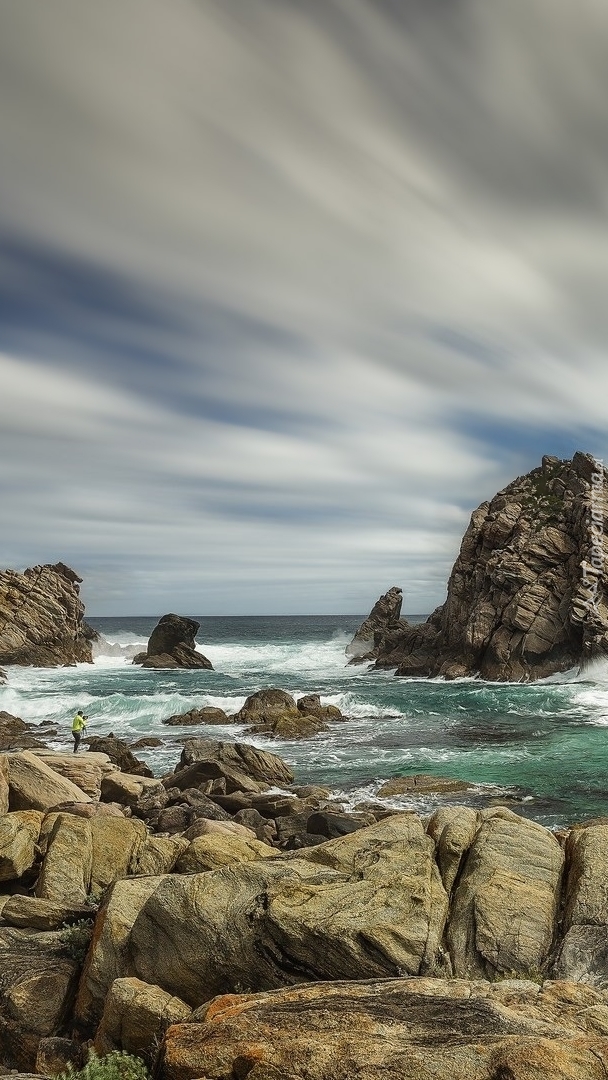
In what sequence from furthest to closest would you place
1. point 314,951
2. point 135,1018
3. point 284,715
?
point 284,715
point 314,951
point 135,1018

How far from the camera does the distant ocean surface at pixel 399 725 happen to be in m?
31.1

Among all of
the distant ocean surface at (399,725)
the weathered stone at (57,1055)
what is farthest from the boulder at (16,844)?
the distant ocean surface at (399,725)

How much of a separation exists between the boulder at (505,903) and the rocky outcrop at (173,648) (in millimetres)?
87580

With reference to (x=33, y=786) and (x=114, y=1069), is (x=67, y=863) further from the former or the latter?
(x=33, y=786)

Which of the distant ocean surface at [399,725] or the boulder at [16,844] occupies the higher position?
the boulder at [16,844]

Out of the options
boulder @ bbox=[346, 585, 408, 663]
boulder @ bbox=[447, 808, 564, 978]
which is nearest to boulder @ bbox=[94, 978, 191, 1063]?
boulder @ bbox=[447, 808, 564, 978]

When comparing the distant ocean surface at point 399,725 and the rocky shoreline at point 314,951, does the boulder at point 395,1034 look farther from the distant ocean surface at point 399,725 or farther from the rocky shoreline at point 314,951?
the distant ocean surface at point 399,725

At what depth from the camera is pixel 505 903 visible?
10.6 meters

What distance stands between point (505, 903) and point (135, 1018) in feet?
18.2

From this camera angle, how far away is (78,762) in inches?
1098

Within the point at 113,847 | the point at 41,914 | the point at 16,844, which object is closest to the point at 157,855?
the point at 113,847

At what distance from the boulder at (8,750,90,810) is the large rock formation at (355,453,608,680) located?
59.3 meters

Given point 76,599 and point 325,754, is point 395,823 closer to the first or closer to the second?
point 325,754

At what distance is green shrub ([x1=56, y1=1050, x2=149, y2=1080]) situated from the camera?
7.87 m
